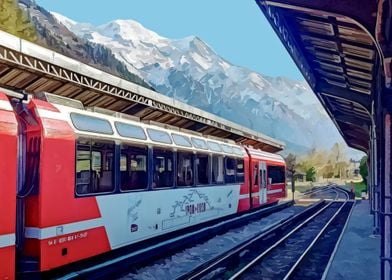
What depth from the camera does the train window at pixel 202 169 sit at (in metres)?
14.4

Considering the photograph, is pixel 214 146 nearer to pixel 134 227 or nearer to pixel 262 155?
pixel 134 227

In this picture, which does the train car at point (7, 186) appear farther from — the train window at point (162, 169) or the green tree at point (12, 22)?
the green tree at point (12, 22)

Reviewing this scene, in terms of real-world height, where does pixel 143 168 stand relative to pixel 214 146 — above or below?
below

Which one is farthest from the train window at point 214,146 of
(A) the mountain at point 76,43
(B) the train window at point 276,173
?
(A) the mountain at point 76,43

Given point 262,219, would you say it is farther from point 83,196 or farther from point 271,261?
point 83,196

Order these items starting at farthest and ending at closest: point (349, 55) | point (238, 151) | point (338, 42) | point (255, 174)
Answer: point (255, 174) < point (238, 151) < point (349, 55) < point (338, 42)

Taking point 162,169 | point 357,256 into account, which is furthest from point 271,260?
point 162,169

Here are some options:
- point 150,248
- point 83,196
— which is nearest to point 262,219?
point 150,248

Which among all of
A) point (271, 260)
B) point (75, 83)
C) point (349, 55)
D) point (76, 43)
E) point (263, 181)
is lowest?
point (271, 260)

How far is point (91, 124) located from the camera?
29.9 feet

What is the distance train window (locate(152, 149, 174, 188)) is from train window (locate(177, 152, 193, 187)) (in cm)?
51

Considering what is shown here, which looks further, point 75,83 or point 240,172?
point 240,172

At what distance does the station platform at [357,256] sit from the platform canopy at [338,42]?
355cm

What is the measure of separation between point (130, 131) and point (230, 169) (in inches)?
299
